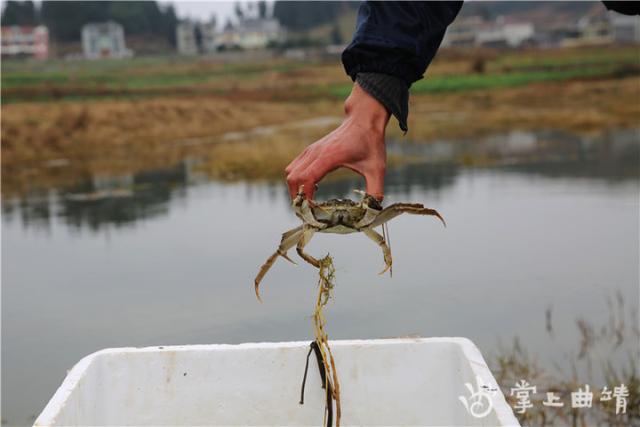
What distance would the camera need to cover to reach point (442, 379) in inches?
118

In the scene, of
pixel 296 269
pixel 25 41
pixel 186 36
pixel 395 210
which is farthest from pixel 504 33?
pixel 395 210

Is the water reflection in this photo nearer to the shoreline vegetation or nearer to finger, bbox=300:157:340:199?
the shoreline vegetation

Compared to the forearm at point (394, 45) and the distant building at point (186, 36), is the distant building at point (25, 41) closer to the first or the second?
the distant building at point (186, 36)

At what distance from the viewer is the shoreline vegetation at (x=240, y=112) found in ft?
46.3

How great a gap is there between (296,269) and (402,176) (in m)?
4.68

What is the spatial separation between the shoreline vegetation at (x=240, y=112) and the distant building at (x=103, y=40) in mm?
30176

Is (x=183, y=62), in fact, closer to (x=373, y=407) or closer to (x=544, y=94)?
(x=544, y=94)

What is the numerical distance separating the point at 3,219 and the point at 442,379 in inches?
303

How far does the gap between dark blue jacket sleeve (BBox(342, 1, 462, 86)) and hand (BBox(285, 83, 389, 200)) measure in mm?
89

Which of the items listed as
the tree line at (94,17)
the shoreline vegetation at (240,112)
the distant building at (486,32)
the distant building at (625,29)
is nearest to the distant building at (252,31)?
the tree line at (94,17)

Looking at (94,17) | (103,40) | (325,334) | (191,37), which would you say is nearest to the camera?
(325,334)

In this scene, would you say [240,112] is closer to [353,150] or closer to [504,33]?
[353,150]

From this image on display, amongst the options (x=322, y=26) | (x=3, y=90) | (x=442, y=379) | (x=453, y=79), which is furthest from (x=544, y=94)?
(x=322, y=26)

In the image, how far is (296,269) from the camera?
6492 millimetres
